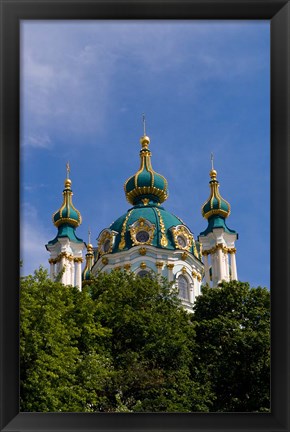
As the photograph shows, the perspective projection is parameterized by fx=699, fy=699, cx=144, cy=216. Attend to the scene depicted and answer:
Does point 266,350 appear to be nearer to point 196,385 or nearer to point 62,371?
point 196,385

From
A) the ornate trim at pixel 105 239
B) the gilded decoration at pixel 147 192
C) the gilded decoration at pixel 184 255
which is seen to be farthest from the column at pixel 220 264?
the ornate trim at pixel 105 239

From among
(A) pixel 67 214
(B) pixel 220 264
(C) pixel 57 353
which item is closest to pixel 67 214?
(A) pixel 67 214

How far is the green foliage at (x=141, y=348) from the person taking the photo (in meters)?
12.0

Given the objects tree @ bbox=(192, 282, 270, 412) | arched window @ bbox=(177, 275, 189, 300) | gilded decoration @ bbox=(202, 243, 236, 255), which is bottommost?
tree @ bbox=(192, 282, 270, 412)

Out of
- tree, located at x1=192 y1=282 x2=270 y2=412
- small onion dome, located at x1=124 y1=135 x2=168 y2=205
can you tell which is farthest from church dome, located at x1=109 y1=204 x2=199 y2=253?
tree, located at x1=192 y1=282 x2=270 y2=412

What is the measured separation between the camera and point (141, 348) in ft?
56.4

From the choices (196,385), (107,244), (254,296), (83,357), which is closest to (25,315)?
(83,357)

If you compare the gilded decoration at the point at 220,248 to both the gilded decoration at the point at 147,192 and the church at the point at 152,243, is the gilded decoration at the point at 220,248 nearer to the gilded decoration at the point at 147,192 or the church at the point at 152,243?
the church at the point at 152,243

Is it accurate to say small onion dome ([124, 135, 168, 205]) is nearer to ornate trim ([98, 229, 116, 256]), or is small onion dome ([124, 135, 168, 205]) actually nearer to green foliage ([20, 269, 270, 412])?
ornate trim ([98, 229, 116, 256])

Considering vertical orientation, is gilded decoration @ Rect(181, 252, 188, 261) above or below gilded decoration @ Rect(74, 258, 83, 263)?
above

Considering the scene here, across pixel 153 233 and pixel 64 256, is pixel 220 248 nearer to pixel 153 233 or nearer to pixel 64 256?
pixel 153 233

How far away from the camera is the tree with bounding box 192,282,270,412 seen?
16625 mm
